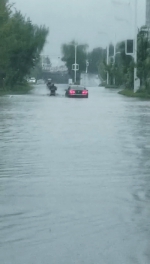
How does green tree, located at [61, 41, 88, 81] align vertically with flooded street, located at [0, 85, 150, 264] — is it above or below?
below

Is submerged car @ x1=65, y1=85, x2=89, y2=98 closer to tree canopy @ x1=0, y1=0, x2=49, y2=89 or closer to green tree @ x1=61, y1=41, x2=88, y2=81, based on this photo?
tree canopy @ x1=0, y1=0, x2=49, y2=89

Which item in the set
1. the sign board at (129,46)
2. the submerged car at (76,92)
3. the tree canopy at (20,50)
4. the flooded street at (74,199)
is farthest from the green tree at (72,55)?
the flooded street at (74,199)

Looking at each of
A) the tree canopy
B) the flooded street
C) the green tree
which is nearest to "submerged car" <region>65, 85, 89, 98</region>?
the tree canopy

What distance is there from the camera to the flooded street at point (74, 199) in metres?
7.85

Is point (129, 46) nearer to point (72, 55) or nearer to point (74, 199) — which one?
point (74, 199)

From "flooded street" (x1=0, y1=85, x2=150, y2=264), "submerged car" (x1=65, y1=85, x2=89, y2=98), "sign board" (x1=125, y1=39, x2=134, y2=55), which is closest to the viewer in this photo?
"flooded street" (x1=0, y1=85, x2=150, y2=264)

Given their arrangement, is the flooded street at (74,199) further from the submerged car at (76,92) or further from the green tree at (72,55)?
the green tree at (72,55)

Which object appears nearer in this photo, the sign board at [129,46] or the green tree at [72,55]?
the sign board at [129,46]

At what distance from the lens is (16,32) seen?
239ft

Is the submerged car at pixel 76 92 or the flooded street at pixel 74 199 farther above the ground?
the flooded street at pixel 74 199

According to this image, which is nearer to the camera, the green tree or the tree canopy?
the tree canopy

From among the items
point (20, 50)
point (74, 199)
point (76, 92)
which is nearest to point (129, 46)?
point (20, 50)

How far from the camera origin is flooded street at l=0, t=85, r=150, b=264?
7.85m

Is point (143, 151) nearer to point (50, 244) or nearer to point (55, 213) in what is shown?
point (55, 213)
